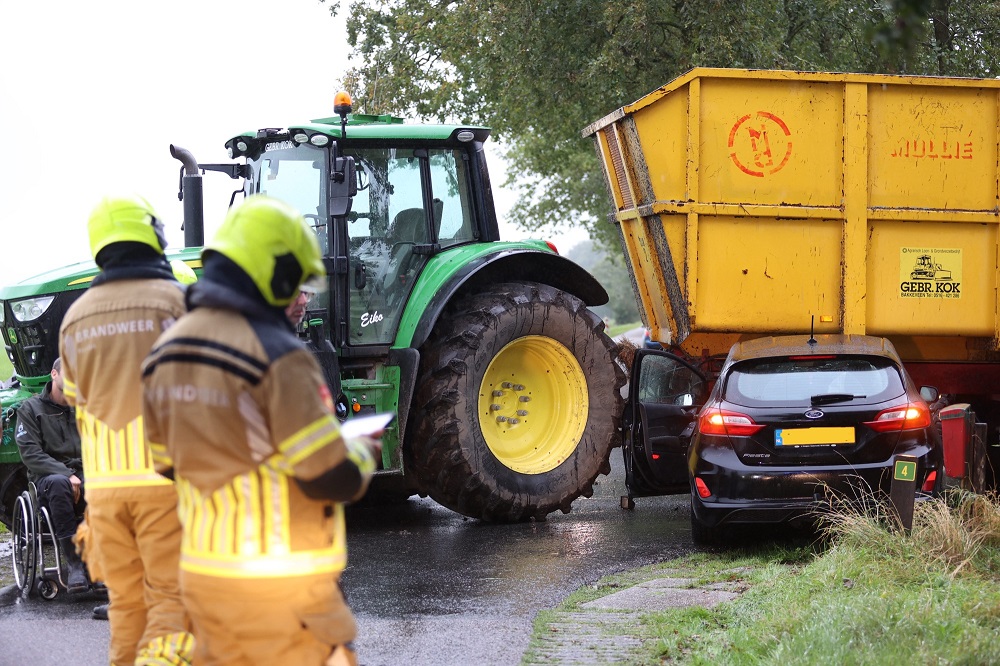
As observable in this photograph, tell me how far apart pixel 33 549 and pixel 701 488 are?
3.95 meters

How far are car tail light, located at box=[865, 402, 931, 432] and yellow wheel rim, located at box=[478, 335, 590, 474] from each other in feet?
8.39

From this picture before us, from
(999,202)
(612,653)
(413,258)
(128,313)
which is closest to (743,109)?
(999,202)

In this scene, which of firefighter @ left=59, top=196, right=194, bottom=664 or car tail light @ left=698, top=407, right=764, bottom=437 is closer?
firefighter @ left=59, top=196, right=194, bottom=664

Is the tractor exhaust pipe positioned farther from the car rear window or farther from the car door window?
the car rear window

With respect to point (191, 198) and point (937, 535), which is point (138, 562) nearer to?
point (937, 535)

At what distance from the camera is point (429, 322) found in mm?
8539

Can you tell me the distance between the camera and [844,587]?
19.6 ft

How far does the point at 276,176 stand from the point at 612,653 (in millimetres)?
4637

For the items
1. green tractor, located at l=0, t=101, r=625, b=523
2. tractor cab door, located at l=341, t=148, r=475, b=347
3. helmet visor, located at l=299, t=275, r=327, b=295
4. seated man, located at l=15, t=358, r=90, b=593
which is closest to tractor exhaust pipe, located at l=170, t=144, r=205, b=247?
green tractor, located at l=0, t=101, r=625, b=523

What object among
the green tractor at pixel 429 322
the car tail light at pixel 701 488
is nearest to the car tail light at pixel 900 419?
the car tail light at pixel 701 488

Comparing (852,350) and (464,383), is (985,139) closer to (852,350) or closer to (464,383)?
(852,350)

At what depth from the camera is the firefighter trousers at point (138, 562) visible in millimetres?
4289

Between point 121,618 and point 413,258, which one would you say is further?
point 413,258

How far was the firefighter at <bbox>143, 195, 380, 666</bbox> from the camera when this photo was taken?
3273 millimetres
